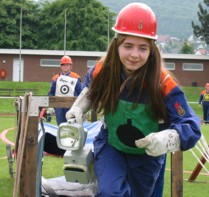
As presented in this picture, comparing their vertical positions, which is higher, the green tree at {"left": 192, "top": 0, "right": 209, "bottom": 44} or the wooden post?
the green tree at {"left": 192, "top": 0, "right": 209, "bottom": 44}

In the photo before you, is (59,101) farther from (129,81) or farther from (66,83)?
(66,83)

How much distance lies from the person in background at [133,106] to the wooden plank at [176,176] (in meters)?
1.03

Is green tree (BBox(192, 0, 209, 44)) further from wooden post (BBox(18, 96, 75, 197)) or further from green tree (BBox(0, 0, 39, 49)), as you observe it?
wooden post (BBox(18, 96, 75, 197))

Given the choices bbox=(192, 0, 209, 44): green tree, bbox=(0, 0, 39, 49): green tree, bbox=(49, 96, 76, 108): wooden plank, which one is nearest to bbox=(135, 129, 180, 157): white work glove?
bbox=(49, 96, 76, 108): wooden plank

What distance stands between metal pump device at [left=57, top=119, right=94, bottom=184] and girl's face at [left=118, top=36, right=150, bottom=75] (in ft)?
1.83

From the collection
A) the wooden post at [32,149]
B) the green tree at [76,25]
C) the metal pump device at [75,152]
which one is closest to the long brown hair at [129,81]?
the metal pump device at [75,152]

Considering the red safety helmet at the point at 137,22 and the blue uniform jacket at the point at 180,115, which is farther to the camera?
the red safety helmet at the point at 137,22

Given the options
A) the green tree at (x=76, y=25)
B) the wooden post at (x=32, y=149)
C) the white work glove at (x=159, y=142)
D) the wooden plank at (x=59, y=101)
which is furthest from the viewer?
the green tree at (x=76, y=25)

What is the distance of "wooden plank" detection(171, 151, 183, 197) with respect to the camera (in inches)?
208

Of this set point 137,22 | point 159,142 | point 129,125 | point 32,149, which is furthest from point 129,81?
point 32,149

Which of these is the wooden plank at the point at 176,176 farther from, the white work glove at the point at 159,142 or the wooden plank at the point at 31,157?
the white work glove at the point at 159,142

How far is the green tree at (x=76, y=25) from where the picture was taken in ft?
226

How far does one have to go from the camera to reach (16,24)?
218 feet

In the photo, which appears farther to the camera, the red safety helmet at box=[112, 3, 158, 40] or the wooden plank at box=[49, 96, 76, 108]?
the wooden plank at box=[49, 96, 76, 108]
